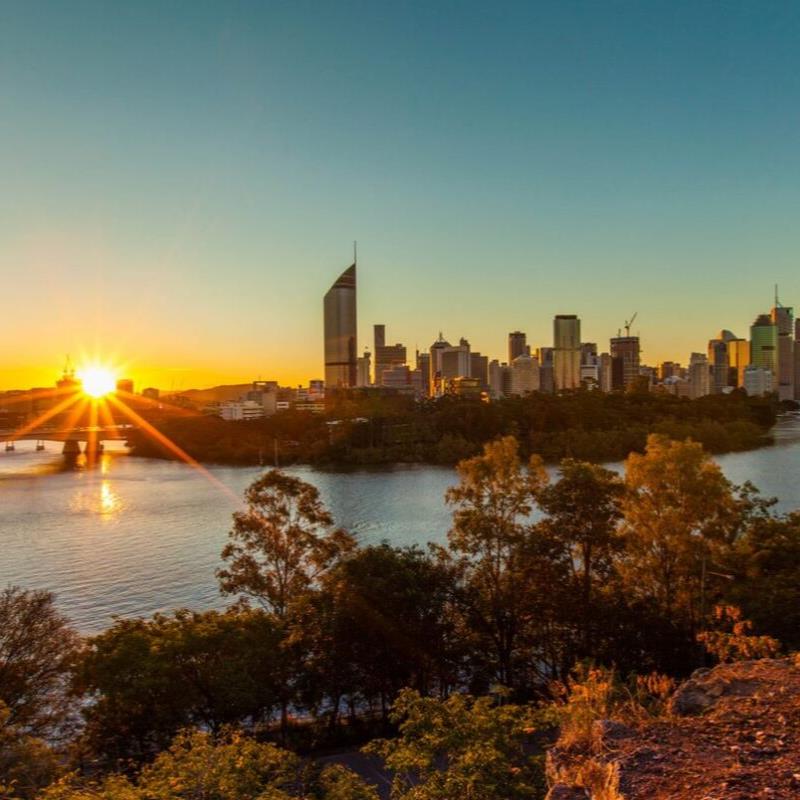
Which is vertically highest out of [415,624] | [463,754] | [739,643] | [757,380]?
[757,380]

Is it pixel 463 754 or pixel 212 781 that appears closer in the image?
pixel 212 781

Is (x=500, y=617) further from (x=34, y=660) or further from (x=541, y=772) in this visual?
(x=34, y=660)

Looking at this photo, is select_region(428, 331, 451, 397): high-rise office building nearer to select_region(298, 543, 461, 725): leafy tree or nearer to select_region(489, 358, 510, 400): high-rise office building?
select_region(489, 358, 510, 400): high-rise office building

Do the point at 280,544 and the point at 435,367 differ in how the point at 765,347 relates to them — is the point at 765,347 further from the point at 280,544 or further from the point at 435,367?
the point at 280,544

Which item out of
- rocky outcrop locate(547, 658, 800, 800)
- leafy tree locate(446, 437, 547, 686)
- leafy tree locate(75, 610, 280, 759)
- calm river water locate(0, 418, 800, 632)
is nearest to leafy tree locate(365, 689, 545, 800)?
rocky outcrop locate(547, 658, 800, 800)

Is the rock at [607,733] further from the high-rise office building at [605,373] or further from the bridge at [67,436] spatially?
the high-rise office building at [605,373]

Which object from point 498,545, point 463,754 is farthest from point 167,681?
point 498,545

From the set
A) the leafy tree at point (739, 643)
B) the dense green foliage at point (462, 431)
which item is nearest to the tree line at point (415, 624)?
the leafy tree at point (739, 643)

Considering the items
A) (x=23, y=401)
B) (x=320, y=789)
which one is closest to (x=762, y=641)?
(x=320, y=789)
